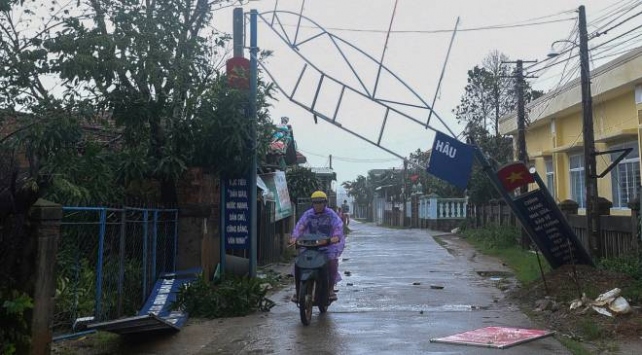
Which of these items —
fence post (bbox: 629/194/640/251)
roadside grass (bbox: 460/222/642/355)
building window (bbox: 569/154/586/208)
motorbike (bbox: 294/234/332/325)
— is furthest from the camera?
building window (bbox: 569/154/586/208)

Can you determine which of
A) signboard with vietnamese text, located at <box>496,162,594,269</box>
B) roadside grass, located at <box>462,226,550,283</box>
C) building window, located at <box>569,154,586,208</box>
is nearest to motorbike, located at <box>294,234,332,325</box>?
signboard with vietnamese text, located at <box>496,162,594,269</box>

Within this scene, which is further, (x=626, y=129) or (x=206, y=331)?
(x=626, y=129)

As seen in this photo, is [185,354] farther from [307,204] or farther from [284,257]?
[307,204]

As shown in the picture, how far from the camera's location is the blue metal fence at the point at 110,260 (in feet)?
22.6

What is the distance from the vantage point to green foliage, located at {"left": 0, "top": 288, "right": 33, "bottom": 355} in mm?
4965

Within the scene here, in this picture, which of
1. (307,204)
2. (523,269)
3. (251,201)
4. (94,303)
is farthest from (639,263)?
(307,204)

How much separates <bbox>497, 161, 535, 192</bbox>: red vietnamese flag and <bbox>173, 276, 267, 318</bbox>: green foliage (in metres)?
4.03

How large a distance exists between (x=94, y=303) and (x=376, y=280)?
641cm

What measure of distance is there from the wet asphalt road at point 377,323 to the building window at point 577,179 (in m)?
9.94

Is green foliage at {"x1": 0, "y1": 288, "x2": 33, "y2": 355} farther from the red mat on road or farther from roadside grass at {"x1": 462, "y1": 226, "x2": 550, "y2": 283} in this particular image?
roadside grass at {"x1": 462, "y1": 226, "x2": 550, "y2": 283}

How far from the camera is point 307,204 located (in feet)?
69.4

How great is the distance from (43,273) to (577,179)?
19.4 metres

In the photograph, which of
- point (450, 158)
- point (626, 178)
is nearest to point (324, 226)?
point (450, 158)

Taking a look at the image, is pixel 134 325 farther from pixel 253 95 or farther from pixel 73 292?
pixel 253 95
